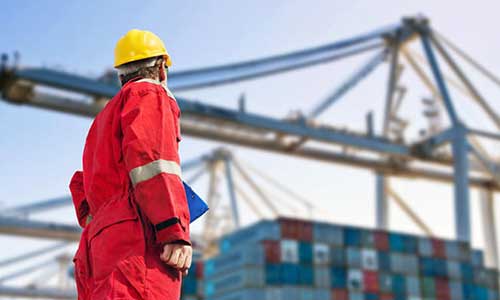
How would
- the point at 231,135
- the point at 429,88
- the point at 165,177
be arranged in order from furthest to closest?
the point at 429,88, the point at 231,135, the point at 165,177

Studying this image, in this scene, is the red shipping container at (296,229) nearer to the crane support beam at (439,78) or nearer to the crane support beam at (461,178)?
the crane support beam at (461,178)

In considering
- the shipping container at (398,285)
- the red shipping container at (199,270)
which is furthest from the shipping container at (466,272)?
the red shipping container at (199,270)

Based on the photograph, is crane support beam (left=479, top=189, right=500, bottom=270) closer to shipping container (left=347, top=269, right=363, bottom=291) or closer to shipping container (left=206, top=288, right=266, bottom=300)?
shipping container (left=347, top=269, right=363, bottom=291)

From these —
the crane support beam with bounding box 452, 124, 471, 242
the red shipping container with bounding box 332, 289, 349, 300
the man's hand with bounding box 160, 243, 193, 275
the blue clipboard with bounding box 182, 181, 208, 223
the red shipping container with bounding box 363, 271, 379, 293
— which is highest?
the crane support beam with bounding box 452, 124, 471, 242

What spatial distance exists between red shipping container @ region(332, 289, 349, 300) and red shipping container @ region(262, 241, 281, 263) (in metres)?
3.69

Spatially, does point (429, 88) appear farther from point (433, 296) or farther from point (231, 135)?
point (231, 135)

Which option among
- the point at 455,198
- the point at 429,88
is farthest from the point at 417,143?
the point at 429,88

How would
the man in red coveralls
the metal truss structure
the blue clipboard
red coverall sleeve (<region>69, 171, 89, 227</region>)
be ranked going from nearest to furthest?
the man in red coveralls → the blue clipboard → red coverall sleeve (<region>69, 171, 89, 227</region>) → the metal truss structure

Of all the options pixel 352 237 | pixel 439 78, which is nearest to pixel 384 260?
pixel 352 237

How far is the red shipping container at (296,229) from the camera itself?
142 feet

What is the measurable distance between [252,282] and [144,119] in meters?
39.1

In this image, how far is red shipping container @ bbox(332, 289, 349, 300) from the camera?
42.6m

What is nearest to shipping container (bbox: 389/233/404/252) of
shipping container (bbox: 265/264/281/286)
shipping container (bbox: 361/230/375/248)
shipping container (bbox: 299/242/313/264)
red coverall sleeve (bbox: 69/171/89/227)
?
shipping container (bbox: 361/230/375/248)

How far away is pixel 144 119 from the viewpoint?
2.96 metres
